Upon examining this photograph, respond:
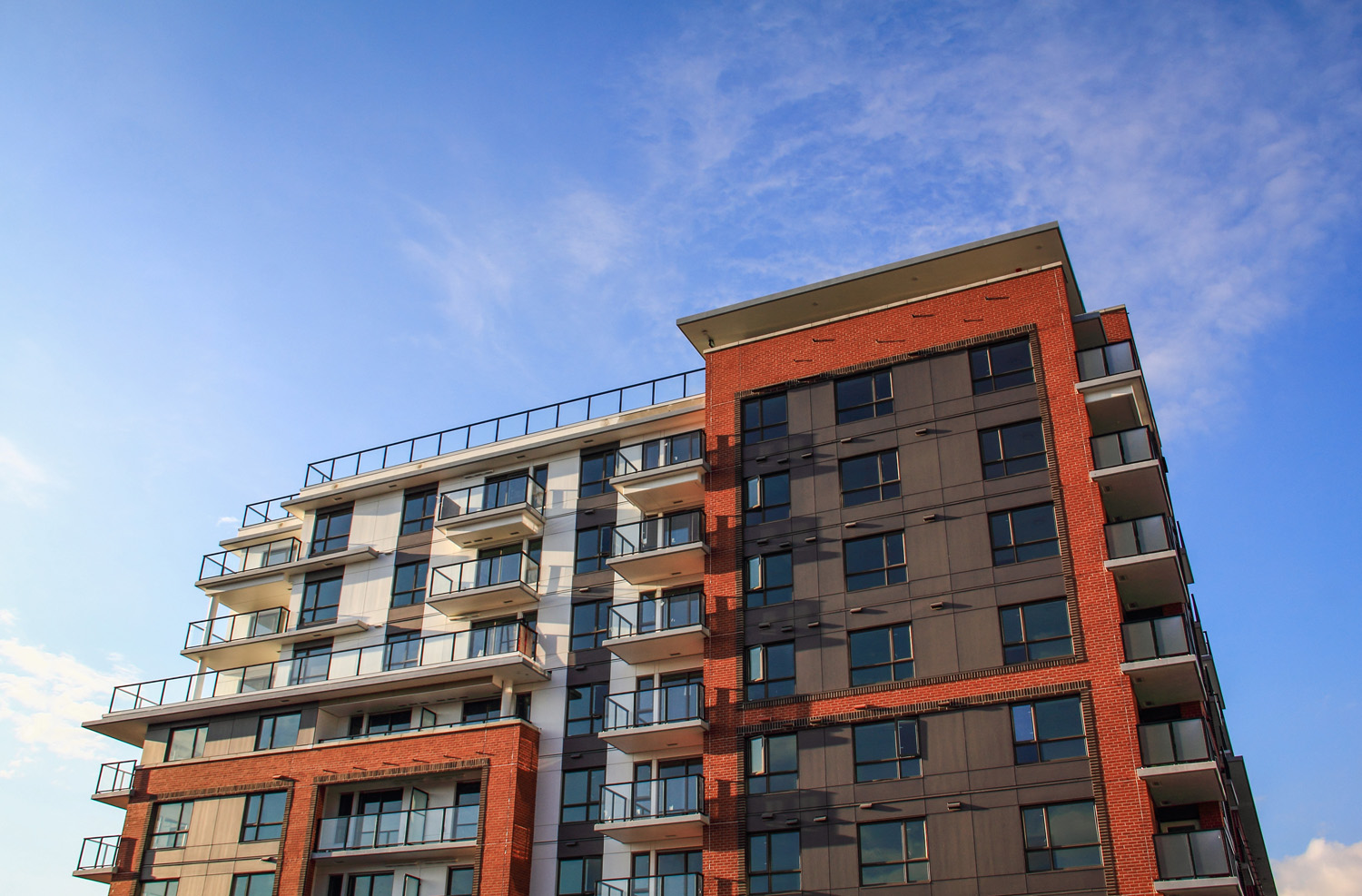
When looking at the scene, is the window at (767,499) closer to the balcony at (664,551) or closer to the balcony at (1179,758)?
the balcony at (664,551)

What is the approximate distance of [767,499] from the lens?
38312mm

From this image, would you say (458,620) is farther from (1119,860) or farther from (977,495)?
(1119,860)

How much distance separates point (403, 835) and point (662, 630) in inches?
410

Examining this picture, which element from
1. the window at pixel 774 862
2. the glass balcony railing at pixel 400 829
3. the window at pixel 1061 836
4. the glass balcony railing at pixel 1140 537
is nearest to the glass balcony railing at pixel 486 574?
the glass balcony railing at pixel 400 829

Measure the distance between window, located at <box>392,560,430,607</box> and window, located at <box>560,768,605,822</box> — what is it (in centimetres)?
951

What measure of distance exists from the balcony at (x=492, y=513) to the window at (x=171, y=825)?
13043 millimetres

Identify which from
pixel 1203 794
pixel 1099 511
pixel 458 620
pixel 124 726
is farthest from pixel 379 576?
pixel 1203 794

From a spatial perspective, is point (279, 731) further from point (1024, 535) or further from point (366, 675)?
point (1024, 535)

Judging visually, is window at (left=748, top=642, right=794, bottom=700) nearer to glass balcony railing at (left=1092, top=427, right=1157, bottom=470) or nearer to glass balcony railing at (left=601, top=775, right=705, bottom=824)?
glass balcony railing at (left=601, top=775, right=705, bottom=824)

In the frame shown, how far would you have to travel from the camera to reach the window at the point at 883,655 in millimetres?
33719

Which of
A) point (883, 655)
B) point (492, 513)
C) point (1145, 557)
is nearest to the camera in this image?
point (1145, 557)

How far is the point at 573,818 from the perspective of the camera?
37.2 m

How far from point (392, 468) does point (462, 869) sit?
16.1m

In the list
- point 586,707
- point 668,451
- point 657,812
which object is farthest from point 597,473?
point 657,812
